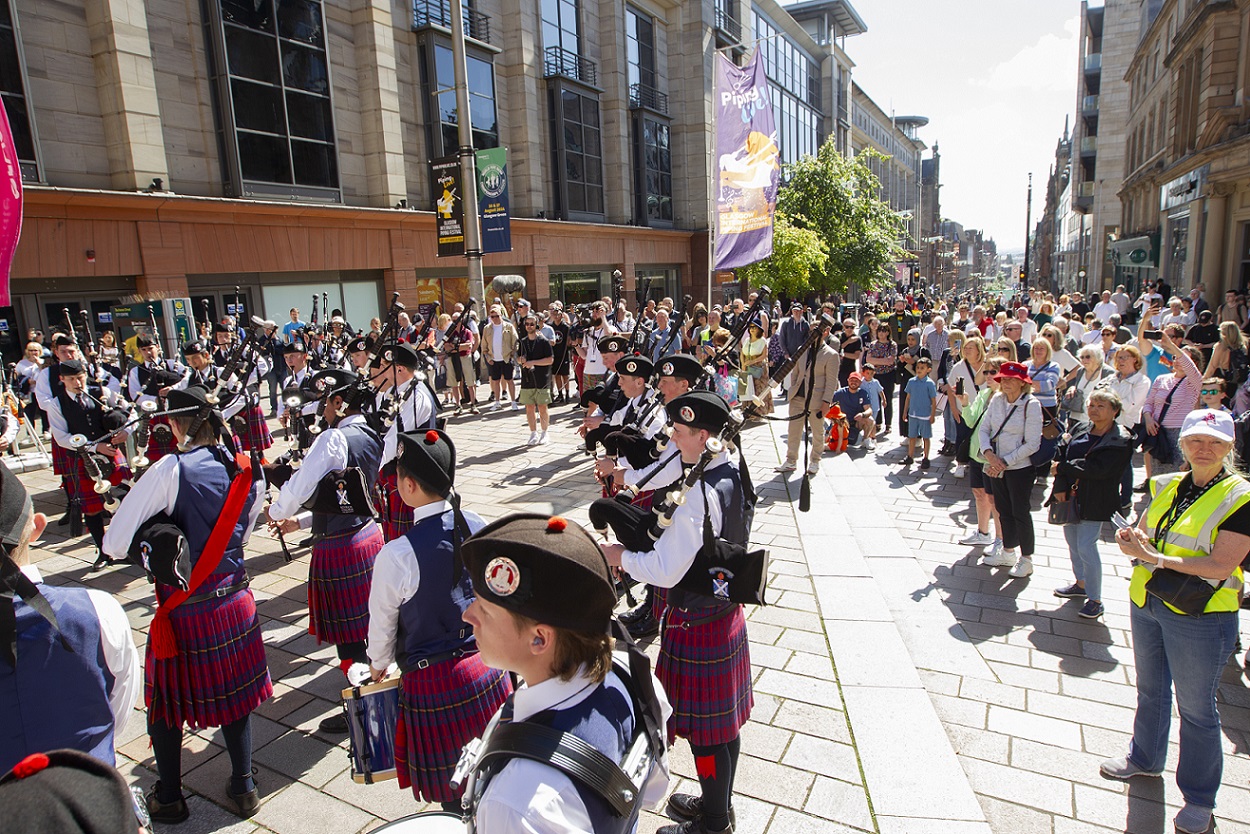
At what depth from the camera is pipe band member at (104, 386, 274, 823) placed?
10.6ft

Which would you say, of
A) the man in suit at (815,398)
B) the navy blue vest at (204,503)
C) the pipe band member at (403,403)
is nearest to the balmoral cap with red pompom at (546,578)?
the navy blue vest at (204,503)

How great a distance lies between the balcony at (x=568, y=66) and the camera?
1015 inches

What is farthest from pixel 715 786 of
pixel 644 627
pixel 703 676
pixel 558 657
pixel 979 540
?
pixel 979 540

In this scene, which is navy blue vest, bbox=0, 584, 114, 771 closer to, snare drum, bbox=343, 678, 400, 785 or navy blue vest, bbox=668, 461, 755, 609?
snare drum, bbox=343, 678, 400, 785

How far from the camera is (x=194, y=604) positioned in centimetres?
336

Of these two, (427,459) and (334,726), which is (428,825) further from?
(334,726)

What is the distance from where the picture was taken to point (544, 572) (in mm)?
1721

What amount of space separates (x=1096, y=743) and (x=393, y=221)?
63.7 feet

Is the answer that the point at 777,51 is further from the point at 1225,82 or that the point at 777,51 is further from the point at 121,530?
the point at 121,530

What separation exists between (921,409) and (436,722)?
822cm

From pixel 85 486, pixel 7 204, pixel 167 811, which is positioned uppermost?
pixel 7 204

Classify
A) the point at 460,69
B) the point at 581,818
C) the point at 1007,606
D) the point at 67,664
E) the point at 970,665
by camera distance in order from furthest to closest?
the point at 460,69 < the point at 1007,606 < the point at 970,665 < the point at 67,664 < the point at 581,818

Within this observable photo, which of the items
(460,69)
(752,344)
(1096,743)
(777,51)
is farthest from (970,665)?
(777,51)

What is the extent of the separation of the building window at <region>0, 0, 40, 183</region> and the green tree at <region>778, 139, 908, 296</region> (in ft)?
75.5
